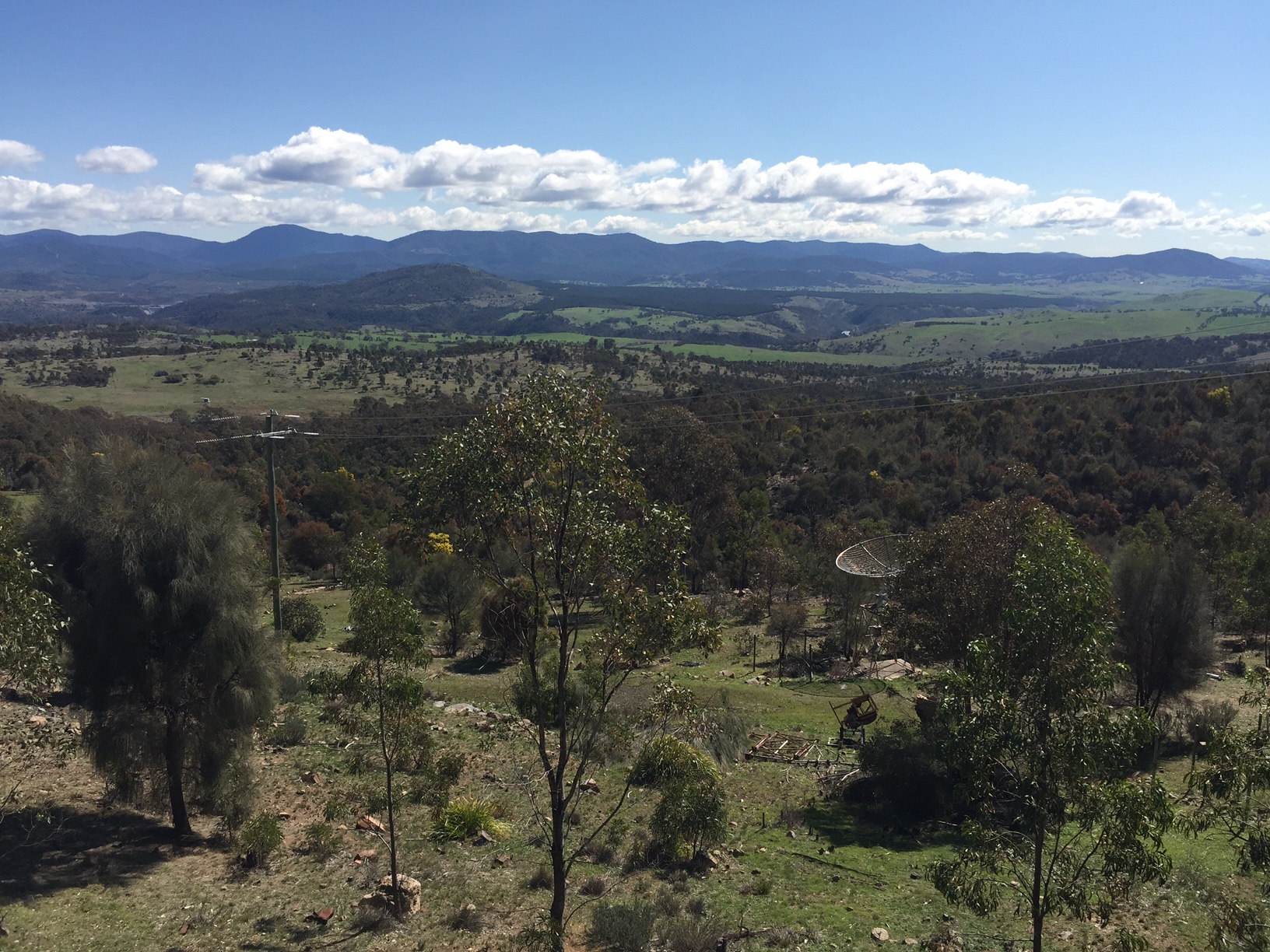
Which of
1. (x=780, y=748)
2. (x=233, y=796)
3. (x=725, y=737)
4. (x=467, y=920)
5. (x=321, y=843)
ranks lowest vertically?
(x=780, y=748)

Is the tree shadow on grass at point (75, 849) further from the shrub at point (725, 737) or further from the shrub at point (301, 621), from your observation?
the shrub at point (301, 621)

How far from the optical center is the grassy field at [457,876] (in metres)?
11.6

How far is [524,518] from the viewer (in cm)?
991

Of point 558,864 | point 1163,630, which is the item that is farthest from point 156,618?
point 1163,630

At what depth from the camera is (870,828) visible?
16.8 m

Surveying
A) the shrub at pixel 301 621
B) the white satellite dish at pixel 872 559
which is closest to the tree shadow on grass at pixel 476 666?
the shrub at pixel 301 621

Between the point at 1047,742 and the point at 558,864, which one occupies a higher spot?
the point at 1047,742

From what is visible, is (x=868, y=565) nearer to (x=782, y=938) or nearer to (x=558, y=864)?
(x=782, y=938)

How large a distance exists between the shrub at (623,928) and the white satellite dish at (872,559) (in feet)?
61.5

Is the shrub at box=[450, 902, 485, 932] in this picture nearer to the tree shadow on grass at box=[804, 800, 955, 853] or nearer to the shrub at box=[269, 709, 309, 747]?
Result: the tree shadow on grass at box=[804, 800, 955, 853]

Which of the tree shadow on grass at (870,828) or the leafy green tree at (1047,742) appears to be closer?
the leafy green tree at (1047,742)

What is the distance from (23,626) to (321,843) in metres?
7.34

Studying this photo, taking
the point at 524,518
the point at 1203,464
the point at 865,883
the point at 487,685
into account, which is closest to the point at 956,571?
the point at 865,883

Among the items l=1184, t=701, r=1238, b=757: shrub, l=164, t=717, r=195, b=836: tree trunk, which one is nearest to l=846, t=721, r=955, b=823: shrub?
l=1184, t=701, r=1238, b=757: shrub
